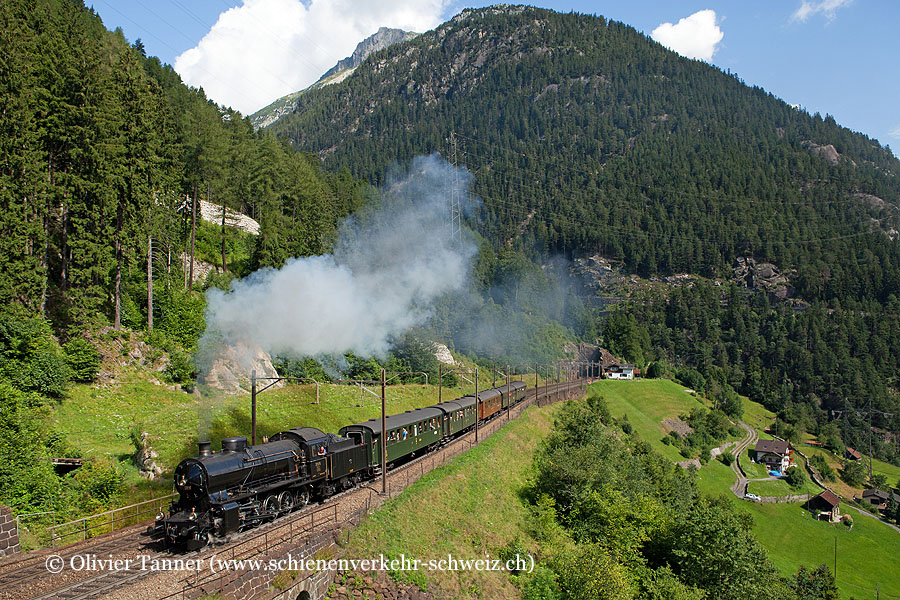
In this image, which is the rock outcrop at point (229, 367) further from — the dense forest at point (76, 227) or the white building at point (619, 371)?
the white building at point (619, 371)

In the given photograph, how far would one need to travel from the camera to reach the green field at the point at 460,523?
2067cm

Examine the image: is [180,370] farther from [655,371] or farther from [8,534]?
[655,371]

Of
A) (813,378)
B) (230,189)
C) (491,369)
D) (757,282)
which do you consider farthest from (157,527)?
(757,282)

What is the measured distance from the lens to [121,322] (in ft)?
123

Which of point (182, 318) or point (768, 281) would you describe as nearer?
point (182, 318)

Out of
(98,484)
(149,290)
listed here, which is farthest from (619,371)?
(98,484)

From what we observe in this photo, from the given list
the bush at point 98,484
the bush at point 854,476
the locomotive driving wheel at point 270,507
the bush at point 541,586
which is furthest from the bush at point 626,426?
the bush at point 98,484

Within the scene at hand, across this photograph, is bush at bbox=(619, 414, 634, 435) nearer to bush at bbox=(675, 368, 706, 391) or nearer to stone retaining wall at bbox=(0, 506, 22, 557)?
bush at bbox=(675, 368, 706, 391)

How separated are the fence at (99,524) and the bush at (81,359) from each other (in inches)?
498

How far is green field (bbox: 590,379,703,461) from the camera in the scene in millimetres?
80869

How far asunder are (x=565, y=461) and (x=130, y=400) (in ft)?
90.0

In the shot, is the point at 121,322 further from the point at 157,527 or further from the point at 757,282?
the point at 757,282

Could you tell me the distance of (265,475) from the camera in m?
20.4

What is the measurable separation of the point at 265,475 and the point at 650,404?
289 ft
